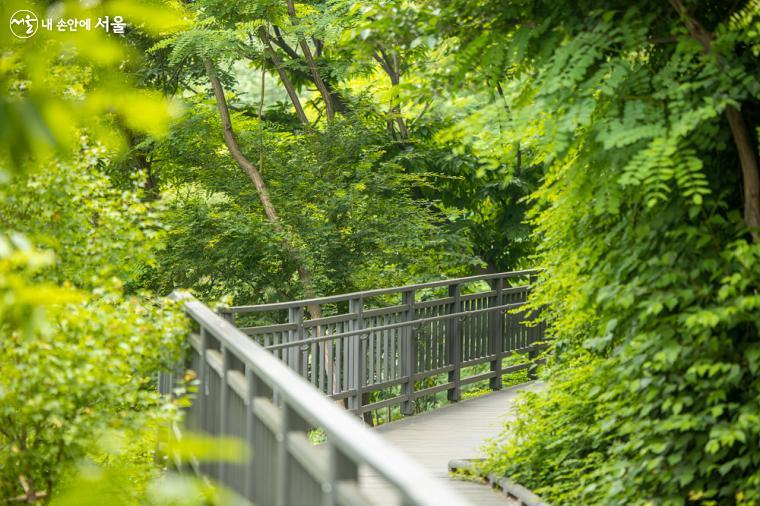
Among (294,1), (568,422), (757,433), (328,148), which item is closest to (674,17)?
(757,433)

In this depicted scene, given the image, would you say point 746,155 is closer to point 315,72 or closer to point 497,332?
point 497,332

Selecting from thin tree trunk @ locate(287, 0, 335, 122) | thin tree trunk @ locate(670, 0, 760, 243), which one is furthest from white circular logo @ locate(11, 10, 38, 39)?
thin tree trunk @ locate(287, 0, 335, 122)

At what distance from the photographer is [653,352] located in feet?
18.2

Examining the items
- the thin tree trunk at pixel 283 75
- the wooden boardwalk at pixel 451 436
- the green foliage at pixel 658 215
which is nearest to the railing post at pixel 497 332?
the wooden boardwalk at pixel 451 436

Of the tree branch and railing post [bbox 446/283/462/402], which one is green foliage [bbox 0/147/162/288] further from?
the tree branch

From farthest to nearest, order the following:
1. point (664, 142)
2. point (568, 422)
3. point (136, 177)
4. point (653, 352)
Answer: point (568, 422) < point (136, 177) < point (653, 352) < point (664, 142)

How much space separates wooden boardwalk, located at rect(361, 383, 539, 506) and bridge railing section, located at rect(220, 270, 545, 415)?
329mm

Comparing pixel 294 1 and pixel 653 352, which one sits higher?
pixel 294 1

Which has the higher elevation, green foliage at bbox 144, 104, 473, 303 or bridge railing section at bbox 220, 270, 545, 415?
green foliage at bbox 144, 104, 473, 303

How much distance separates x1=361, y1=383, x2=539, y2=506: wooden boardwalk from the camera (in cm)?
768

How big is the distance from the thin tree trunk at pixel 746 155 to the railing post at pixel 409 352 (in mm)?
5856

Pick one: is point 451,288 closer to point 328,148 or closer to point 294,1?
point 328,148

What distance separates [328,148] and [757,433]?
39.3ft

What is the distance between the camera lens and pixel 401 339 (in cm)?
1104
